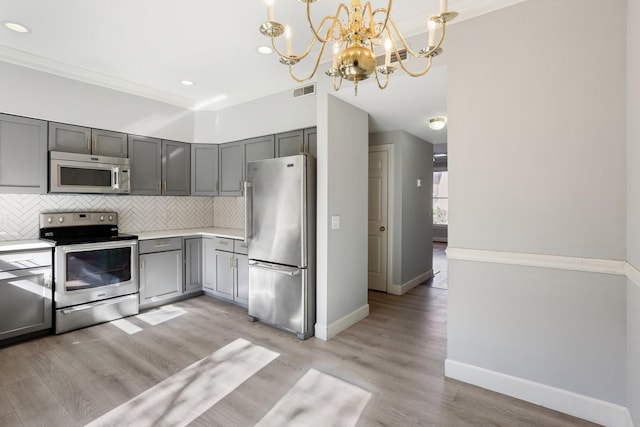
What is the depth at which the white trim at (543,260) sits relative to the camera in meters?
1.90

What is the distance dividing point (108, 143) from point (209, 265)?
1.92 meters

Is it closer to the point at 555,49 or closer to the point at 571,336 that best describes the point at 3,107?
the point at 555,49

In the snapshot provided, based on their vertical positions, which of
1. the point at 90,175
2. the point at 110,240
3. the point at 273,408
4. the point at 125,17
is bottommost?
the point at 273,408

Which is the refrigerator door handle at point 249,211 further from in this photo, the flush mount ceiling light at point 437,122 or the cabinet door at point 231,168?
the flush mount ceiling light at point 437,122

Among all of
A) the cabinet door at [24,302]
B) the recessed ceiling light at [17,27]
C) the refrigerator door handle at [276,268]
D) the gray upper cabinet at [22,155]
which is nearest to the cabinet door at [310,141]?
the refrigerator door handle at [276,268]

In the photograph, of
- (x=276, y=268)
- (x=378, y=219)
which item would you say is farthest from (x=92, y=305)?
(x=378, y=219)

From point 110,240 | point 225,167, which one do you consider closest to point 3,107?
point 110,240

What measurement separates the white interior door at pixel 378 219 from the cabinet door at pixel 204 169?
2.35m

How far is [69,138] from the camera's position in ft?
11.3

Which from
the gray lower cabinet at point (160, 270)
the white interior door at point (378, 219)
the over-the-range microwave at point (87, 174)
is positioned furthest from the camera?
the white interior door at point (378, 219)

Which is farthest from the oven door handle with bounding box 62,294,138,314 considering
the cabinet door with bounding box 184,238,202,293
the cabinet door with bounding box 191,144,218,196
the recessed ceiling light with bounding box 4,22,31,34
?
the recessed ceiling light with bounding box 4,22,31,34

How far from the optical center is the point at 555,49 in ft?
6.63

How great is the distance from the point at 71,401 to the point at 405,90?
3551 mm

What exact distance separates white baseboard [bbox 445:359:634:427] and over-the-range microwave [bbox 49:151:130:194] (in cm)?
393
